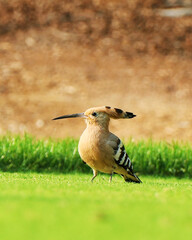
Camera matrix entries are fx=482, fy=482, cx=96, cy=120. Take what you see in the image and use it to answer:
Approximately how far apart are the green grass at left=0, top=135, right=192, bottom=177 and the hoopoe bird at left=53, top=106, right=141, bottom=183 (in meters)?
1.70

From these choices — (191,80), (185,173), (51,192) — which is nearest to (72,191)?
(51,192)

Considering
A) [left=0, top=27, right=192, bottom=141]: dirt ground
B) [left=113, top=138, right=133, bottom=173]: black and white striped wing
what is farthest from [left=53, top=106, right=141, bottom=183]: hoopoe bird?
[left=0, top=27, right=192, bottom=141]: dirt ground

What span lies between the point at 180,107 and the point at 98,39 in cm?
316

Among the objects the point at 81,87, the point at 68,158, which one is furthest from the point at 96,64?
the point at 68,158

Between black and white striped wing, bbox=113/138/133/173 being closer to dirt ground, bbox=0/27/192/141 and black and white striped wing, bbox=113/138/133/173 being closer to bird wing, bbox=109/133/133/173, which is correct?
bird wing, bbox=109/133/133/173

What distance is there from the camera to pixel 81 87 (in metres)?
11.9

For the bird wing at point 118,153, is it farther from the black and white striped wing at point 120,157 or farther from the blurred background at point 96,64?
the blurred background at point 96,64

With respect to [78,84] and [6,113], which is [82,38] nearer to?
[78,84]

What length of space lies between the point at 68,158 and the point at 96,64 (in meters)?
6.34

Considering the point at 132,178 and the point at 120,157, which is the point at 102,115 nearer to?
the point at 120,157

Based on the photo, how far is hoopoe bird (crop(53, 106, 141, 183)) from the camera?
4605 mm

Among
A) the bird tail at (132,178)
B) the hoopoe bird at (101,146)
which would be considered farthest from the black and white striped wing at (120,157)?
the bird tail at (132,178)

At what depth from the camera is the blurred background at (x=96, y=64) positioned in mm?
10891

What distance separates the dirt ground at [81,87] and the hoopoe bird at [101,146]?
5.39 metres
